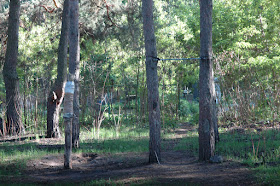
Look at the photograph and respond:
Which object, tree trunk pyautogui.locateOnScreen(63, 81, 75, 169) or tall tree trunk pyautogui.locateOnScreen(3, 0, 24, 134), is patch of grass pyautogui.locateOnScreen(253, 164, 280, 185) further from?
tall tree trunk pyautogui.locateOnScreen(3, 0, 24, 134)

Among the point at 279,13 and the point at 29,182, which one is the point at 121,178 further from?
the point at 279,13

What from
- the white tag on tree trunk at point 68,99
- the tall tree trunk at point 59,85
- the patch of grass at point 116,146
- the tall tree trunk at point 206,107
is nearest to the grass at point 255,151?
the tall tree trunk at point 206,107

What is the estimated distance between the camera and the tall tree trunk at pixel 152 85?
6.75 m

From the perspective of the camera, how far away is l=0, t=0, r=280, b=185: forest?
632cm

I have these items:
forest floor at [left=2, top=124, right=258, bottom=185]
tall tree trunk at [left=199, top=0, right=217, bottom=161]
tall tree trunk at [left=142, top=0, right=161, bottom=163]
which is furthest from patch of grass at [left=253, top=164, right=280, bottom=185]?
tall tree trunk at [left=142, top=0, right=161, bottom=163]

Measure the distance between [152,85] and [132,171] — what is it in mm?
1786

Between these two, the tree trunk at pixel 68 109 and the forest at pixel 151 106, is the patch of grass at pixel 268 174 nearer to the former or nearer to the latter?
the forest at pixel 151 106

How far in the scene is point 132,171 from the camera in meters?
6.19

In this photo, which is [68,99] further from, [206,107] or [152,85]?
[206,107]

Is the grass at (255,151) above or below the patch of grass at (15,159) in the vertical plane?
above

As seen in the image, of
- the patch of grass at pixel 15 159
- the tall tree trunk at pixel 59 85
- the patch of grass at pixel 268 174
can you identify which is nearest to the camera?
the patch of grass at pixel 268 174

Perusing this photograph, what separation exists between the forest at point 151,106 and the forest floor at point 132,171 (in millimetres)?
23

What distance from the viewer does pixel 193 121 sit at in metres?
15.3

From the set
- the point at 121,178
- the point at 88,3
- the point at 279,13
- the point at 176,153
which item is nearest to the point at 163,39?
the point at 88,3
